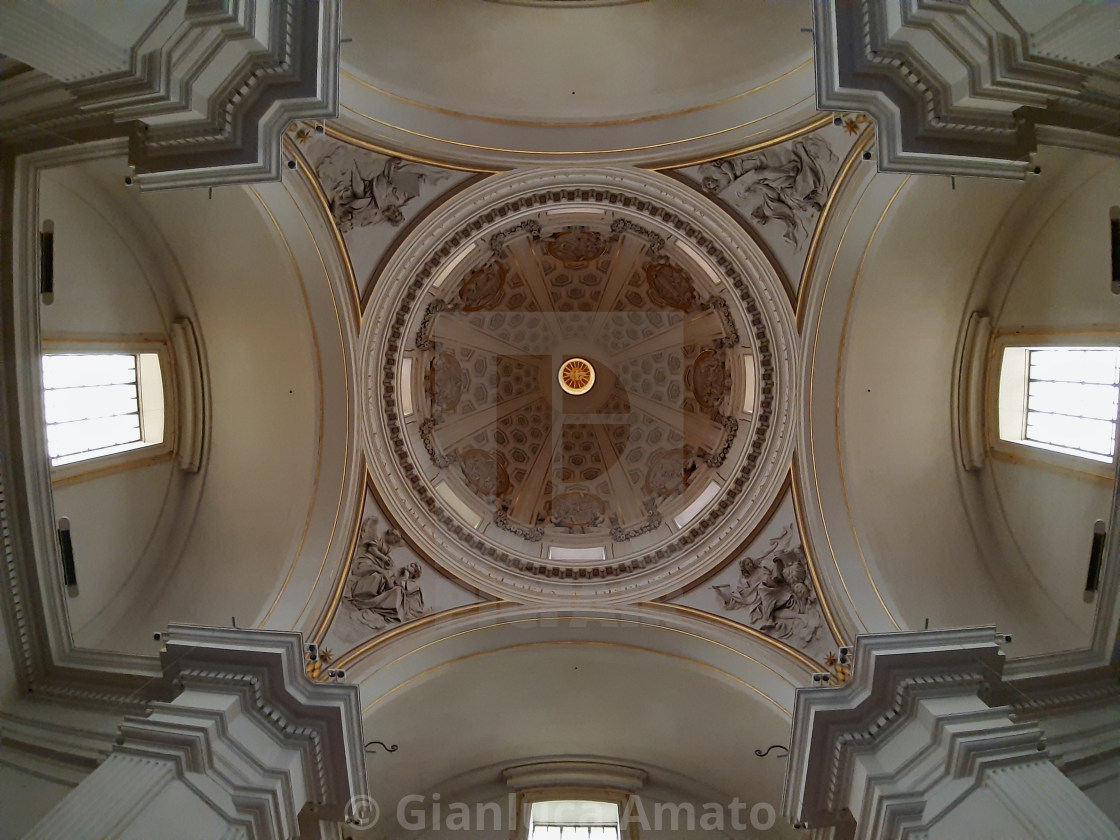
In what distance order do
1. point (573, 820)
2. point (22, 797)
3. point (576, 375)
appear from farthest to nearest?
1. point (576, 375)
2. point (573, 820)
3. point (22, 797)

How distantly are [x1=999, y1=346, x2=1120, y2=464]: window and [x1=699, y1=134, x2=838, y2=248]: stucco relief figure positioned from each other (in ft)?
12.0

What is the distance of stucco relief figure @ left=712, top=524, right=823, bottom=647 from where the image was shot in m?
11.3

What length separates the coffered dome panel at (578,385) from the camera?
1195 centimetres

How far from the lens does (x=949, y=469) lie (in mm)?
11773

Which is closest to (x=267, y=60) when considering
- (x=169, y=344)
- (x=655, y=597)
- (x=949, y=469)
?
(x=169, y=344)

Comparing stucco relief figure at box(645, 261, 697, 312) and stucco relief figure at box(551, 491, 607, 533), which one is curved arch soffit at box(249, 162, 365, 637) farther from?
stucco relief figure at box(645, 261, 697, 312)

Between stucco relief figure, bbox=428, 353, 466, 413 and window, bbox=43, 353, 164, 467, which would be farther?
stucco relief figure, bbox=428, 353, 466, 413

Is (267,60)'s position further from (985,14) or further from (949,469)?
(949,469)

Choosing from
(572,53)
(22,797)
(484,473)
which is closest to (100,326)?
(22,797)

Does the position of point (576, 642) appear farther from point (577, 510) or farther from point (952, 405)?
point (952, 405)

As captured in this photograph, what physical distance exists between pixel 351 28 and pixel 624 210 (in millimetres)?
4610

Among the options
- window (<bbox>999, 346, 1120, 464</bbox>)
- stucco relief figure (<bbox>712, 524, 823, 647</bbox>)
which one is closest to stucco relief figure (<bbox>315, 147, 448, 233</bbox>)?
stucco relief figure (<bbox>712, 524, 823, 647</bbox>)

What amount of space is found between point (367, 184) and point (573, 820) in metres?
10.4

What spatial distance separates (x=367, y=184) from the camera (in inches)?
441
